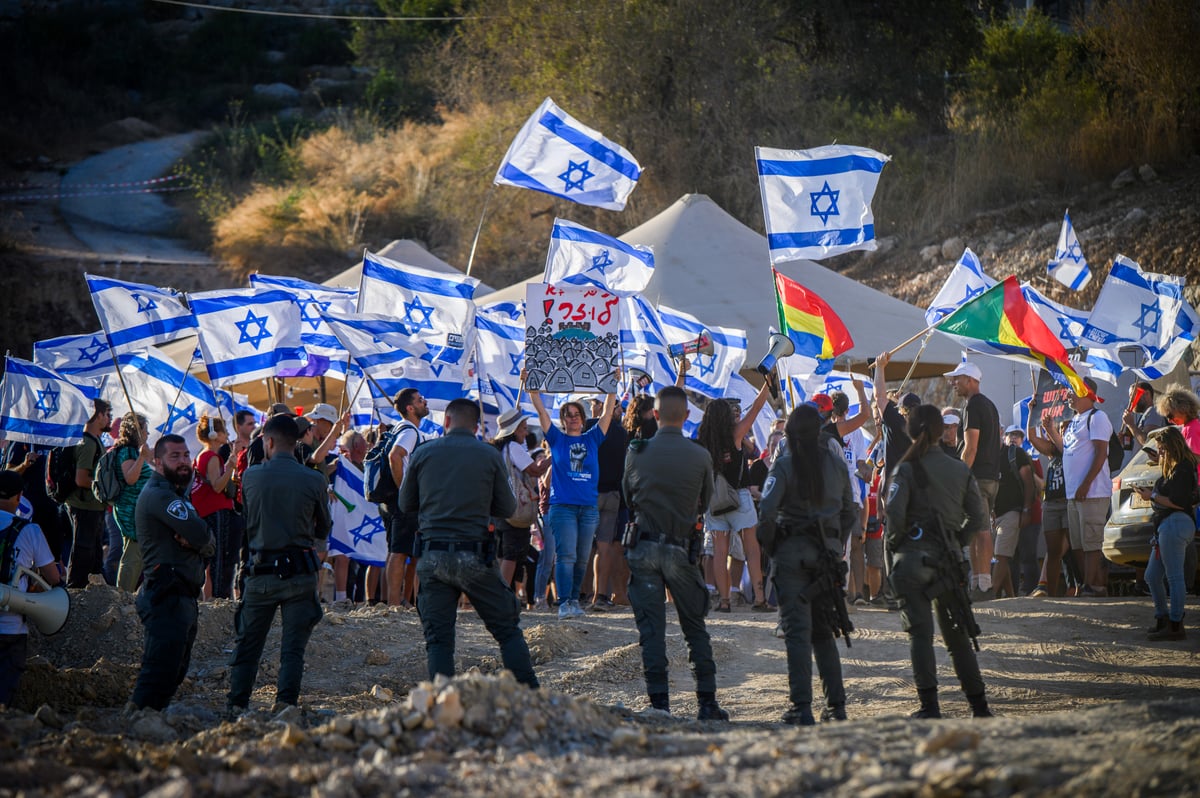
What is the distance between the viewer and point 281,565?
7227 millimetres

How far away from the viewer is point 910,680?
28.5 feet

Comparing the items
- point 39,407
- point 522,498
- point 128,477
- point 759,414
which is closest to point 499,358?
point 522,498

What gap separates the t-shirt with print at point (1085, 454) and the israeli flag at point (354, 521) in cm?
648

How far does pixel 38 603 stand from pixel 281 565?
4.60 ft

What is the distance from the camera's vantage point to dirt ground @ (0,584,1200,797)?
4.62 meters

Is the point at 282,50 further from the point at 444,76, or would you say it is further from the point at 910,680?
the point at 910,680

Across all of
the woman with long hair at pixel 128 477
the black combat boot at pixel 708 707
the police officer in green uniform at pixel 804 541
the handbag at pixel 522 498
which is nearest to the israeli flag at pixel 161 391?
the woman with long hair at pixel 128 477

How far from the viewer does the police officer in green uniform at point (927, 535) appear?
Answer: 276 inches

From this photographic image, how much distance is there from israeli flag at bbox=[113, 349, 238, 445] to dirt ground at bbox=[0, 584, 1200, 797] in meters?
5.67

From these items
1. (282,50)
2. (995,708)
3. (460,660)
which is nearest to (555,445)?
(460,660)

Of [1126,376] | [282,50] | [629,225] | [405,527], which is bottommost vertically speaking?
[405,527]

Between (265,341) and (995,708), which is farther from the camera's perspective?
(265,341)

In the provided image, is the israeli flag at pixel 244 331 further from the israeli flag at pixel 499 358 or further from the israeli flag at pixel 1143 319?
the israeli flag at pixel 1143 319

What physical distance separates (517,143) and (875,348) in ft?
20.3
